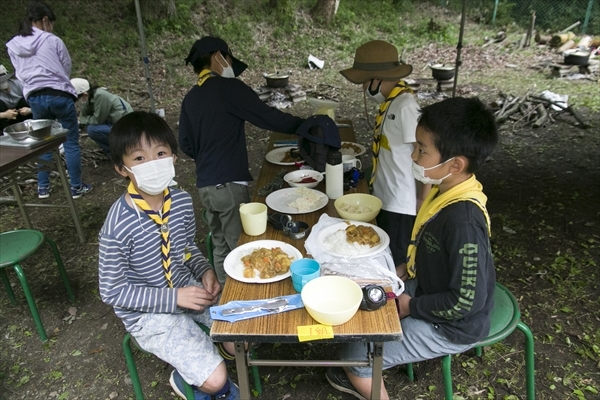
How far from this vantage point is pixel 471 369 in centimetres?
277

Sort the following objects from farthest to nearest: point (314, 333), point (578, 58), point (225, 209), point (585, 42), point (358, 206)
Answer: point (585, 42) → point (578, 58) → point (225, 209) → point (358, 206) → point (314, 333)

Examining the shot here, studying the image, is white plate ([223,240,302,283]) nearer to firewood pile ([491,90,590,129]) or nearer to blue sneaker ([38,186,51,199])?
blue sneaker ([38,186,51,199])

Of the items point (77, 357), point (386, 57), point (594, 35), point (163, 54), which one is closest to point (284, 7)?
point (163, 54)

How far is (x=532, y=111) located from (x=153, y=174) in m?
7.37

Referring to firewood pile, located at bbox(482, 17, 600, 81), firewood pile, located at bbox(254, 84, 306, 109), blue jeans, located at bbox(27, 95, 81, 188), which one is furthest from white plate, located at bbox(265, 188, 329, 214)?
firewood pile, located at bbox(482, 17, 600, 81)

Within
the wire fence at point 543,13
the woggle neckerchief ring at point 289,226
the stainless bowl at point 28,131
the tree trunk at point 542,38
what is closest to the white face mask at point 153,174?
the woggle neckerchief ring at point 289,226

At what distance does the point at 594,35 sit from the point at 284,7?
9616 millimetres

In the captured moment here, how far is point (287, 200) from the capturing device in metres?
2.64

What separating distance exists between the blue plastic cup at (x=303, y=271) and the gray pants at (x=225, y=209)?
131 cm

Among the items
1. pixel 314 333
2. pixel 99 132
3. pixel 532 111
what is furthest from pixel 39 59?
pixel 532 111

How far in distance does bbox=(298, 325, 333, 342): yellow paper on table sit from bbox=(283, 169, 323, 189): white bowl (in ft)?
4.44

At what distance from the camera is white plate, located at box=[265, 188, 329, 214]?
2504 mm

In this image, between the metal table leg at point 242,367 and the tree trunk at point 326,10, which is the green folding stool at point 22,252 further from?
the tree trunk at point 326,10

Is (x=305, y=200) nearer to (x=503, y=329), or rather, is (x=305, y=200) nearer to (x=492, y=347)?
(x=503, y=329)
